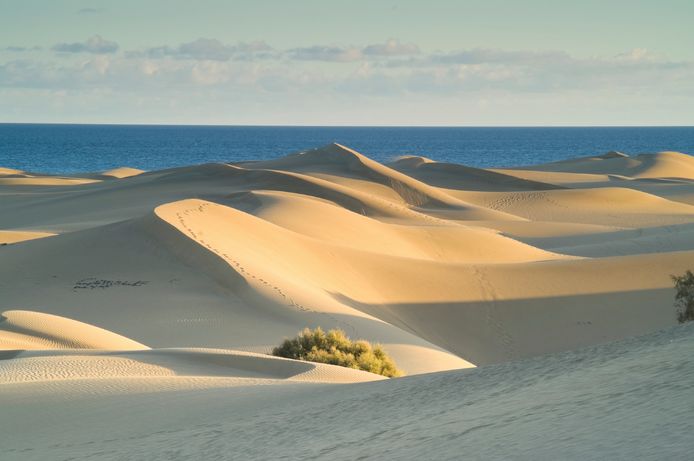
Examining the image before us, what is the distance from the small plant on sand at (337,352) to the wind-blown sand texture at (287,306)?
476 millimetres

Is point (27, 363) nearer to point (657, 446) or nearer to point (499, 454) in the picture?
point (499, 454)

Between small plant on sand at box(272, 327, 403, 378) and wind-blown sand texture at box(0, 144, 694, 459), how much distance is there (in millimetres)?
476

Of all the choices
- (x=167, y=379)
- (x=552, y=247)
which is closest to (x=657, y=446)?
(x=167, y=379)

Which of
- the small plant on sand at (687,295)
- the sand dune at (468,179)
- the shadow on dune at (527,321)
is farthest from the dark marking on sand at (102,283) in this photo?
the sand dune at (468,179)

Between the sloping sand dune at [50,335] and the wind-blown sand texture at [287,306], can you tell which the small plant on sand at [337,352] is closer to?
the wind-blown sand texture at [287,306]

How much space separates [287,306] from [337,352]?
14.1ft

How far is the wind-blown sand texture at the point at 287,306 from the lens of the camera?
7.48 meters

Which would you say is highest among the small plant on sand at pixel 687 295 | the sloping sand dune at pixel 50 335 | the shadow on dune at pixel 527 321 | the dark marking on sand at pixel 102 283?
the small plant on sand at pixel 687 295

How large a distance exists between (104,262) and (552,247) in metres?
18.1

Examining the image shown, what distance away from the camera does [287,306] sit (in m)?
16.7

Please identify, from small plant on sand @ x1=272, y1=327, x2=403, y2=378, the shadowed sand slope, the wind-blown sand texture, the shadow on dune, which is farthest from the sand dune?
the shadowed sand slope

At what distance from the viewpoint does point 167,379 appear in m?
9.75

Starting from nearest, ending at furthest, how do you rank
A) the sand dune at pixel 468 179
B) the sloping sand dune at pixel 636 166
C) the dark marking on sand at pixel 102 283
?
the dark marking on sand at pixel 102 283, the sand dune at pixel 468 179, the sloping sand dune at pixel 636 166

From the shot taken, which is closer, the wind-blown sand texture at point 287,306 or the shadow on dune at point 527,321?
the wind-blown sand texture at point 287,306
